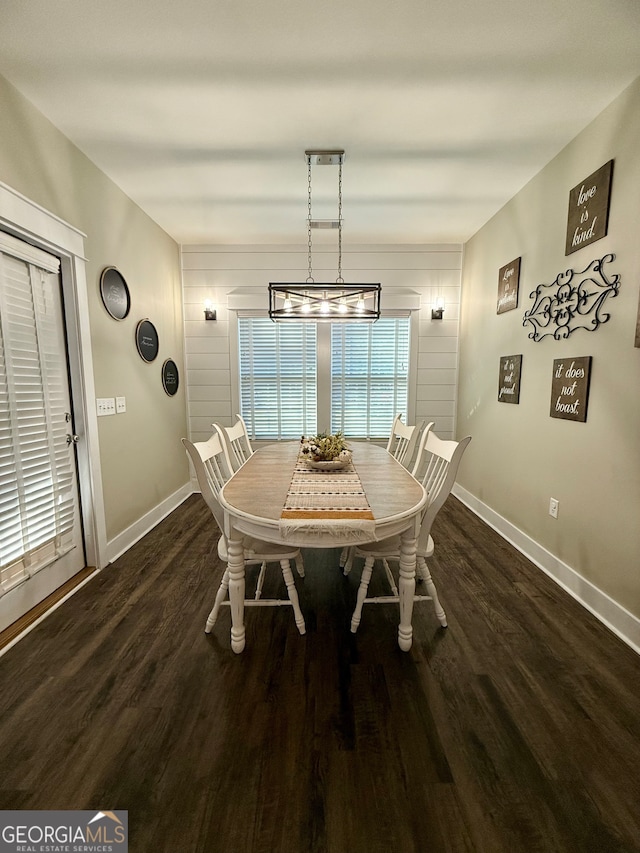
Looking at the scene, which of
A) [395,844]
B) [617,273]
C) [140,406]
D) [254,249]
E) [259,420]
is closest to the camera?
[395,844]

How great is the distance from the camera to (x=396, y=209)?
3.07 metres

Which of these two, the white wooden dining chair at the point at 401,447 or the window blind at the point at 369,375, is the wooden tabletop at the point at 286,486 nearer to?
the white wooden dining chair at the point at 401,447

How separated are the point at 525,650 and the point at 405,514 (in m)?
1.02

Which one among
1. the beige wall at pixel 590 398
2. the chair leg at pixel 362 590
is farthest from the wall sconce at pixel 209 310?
the chair leg at pixel 362 590

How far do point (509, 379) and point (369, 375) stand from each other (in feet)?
5.10

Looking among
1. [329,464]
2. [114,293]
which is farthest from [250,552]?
[114,293]

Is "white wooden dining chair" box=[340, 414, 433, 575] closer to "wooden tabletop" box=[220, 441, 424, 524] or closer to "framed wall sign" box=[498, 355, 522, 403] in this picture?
"wooden tabletop" box=[220, 441, 424, 524]

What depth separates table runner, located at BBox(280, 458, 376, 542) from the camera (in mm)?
1403

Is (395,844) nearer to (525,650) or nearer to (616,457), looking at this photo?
(525,650)

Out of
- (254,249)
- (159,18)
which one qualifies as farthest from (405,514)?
(254,249)

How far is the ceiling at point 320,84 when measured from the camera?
145cm

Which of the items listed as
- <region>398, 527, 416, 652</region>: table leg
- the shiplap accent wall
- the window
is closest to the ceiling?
the shiplap accent wall

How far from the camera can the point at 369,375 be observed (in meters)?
4.07

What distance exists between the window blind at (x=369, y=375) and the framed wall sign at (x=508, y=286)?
43.6 inches
